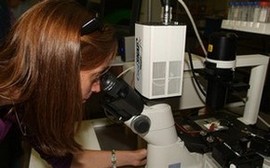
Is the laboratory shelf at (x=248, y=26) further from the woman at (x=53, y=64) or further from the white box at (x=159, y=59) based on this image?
the woman at (x=53, y=64)

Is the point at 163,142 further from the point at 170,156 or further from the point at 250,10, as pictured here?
the point at 250,10

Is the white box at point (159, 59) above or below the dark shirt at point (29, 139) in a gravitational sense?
above

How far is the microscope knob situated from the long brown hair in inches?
6.2

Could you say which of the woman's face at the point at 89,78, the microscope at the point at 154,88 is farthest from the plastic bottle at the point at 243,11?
the woman's face at the point at 89,78

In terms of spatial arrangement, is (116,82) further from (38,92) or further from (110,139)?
(110,139)

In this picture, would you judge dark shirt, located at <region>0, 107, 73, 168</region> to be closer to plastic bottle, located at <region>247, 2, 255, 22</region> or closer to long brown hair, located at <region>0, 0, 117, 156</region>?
long brown hair, located at <region>0, 0, 117, 156</region>

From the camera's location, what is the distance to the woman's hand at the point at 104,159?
959 millimetres

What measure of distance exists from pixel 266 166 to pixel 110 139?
2.25 ft

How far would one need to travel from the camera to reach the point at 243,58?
99 centimetres

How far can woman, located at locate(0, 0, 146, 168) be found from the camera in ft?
1.82

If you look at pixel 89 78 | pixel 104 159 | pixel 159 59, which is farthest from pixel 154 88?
pixel 104 159

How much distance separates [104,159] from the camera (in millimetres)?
976

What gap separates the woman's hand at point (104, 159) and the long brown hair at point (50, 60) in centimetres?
33

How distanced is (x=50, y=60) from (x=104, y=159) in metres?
0.55
